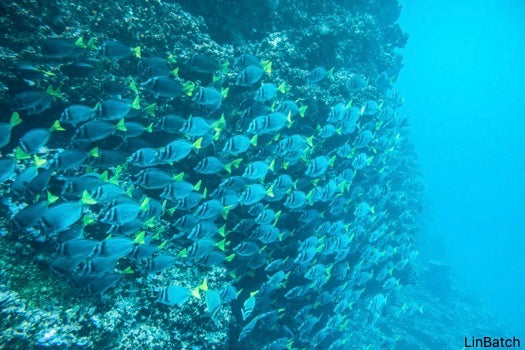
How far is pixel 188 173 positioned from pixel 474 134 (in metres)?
129

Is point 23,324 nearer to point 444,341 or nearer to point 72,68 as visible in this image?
point 72,68

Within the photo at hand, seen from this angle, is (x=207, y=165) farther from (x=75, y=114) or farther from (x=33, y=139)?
(x=33, y=139)

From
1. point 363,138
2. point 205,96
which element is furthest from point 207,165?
point 363,138

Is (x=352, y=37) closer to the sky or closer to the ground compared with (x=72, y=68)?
closer to the sky

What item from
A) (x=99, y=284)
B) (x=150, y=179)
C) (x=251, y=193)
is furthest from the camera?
(x=251, y=193)

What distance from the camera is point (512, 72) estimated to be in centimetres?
16662

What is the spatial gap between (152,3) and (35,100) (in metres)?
3.20

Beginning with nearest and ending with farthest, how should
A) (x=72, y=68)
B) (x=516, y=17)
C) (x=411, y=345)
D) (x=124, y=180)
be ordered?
(x=72, y=68) < (x=124, y=180) < (x=411, y=345) < (x=516, y=17)

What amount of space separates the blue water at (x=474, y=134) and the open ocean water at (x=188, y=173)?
2480cm

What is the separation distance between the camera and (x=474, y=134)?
110000 mm

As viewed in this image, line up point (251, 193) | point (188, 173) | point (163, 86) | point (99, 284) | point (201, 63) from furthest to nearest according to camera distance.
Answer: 1. point (188, 173)
2. point (251, 193)
3. point (201, 63)
4. point (163, 86)
5. point (99, 284)

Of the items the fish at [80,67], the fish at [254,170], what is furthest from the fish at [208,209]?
the fish at [80,67]

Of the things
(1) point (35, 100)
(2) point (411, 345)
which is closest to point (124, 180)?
(1) point (35, 100)

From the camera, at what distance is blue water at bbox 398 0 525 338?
55.1 meters
